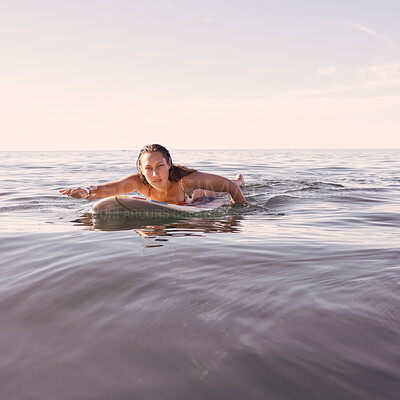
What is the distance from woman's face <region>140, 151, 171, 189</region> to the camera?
521 cm

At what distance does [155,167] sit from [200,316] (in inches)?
141

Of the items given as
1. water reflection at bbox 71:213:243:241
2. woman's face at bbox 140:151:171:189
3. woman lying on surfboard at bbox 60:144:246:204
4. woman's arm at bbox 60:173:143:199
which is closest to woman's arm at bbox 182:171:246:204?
woman lying on surfboard at bbox 60:144:246:204

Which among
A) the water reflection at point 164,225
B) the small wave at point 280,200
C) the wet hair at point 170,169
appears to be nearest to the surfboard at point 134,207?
the water reflection at point 164,225

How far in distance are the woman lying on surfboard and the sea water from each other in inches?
62.9

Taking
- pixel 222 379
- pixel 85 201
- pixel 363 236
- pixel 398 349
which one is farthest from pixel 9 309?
pixel 85 201

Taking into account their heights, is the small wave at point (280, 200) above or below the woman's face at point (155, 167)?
below

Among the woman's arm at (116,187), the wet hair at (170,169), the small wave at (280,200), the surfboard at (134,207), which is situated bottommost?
the small wave at (280,200)

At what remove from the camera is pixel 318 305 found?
1999 mm

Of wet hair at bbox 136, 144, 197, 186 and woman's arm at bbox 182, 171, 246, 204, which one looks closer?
wet hair at bbox 136, 144, 197, 186

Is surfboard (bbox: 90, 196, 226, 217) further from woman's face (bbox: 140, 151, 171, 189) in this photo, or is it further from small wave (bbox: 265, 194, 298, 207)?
small wave (bbox: 265, 194, 298, 207)

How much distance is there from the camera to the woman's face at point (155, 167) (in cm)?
521

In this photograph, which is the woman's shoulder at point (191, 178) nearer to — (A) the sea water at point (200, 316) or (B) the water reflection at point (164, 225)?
(B) the water reflection at point (164, 225)

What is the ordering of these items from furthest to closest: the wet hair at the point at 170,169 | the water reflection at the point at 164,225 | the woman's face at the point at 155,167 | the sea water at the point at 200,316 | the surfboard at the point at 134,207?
the wet hair at the point at 170,169 → the woman's face at the point at 155,167 → the surfboard at the point at 134,207 → the water reflection at the point at 164,225 → the sea water at the point at 200,316

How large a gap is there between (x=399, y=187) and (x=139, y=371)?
9215 millimetres
